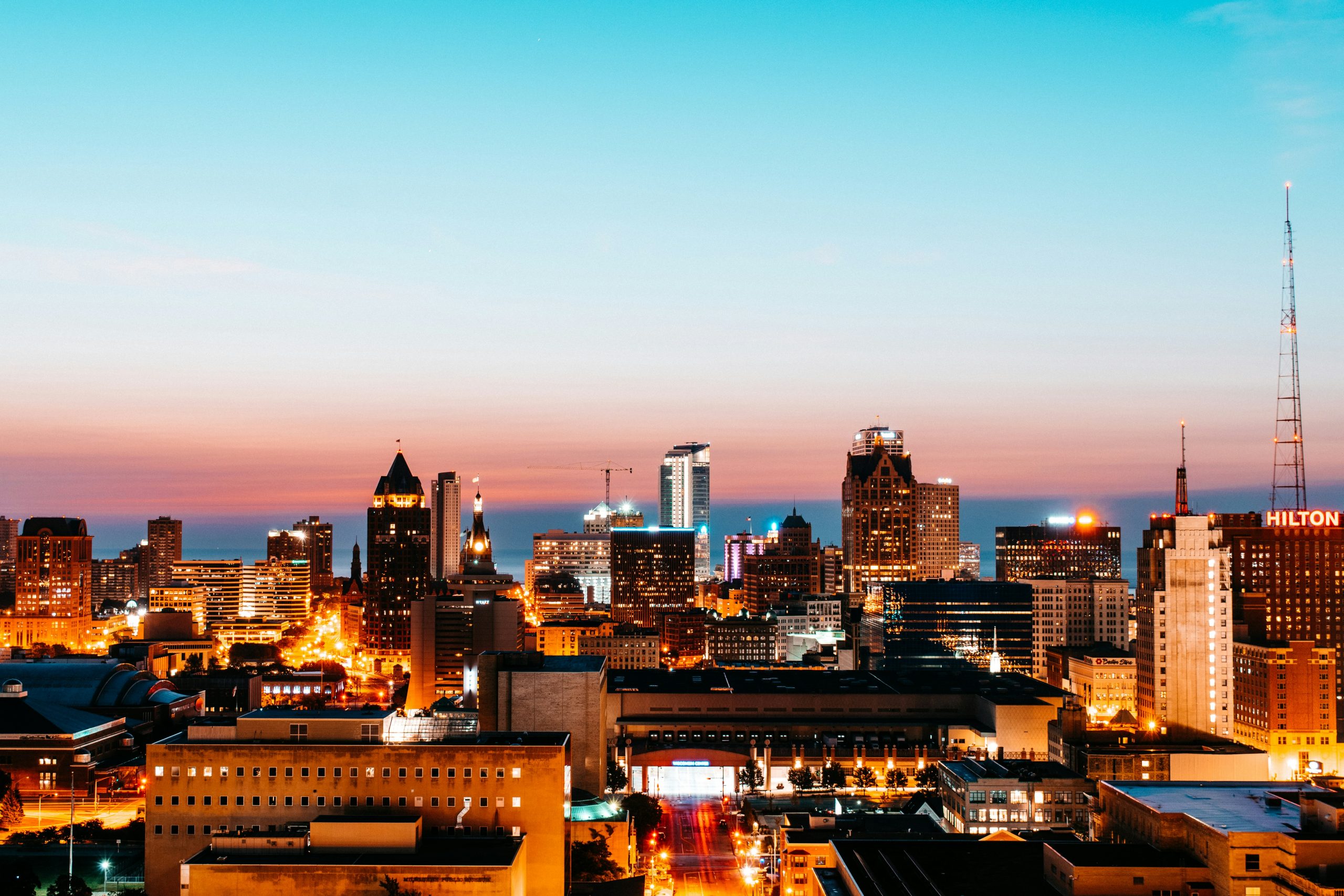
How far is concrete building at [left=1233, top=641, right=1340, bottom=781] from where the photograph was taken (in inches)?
5413

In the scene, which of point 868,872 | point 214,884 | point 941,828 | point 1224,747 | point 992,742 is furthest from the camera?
point 992,742

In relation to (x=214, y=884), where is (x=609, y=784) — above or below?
below

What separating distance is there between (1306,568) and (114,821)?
139 meters

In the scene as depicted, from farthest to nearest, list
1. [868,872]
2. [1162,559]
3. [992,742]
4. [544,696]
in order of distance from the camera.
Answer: [1162,559]
[992,742]
[544,696]
[868,872]

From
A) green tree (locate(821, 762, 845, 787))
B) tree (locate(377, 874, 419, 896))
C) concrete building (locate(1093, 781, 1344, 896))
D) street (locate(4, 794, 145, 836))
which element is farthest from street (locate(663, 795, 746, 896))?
street (locate(4, 794, 145, 836))

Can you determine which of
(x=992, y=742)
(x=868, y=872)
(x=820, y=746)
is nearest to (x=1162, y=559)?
(x=992, y=742)

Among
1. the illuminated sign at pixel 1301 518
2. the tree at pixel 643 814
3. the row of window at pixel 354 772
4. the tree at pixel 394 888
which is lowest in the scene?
the tree at pixel 643 814

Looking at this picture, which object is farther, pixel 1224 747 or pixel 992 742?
pixel 992 742

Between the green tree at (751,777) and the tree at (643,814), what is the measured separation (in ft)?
71.7

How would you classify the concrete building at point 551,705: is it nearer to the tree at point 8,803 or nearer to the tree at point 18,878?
the tree at point 18,878

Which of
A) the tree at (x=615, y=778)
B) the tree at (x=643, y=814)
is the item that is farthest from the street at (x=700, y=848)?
the tree at (x=615, y=778)

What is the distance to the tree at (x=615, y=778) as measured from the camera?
127 metres

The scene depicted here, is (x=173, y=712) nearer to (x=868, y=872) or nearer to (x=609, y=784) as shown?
(x=609, y=784)

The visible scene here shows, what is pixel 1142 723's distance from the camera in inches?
5851
